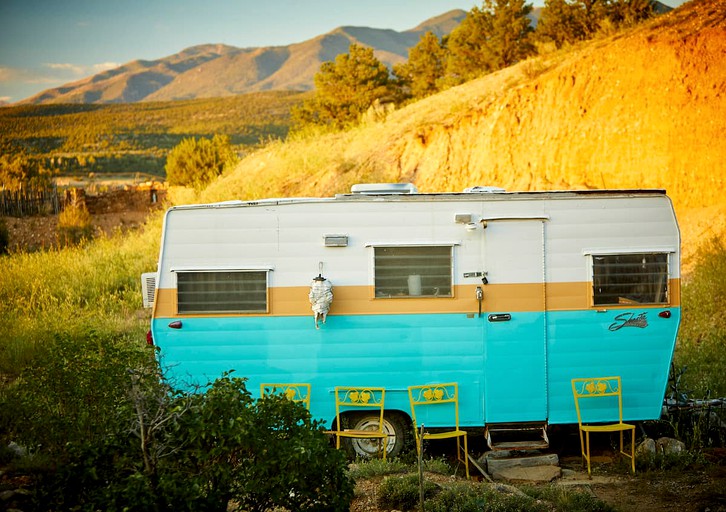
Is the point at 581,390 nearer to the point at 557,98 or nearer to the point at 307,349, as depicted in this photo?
the point at 307,349

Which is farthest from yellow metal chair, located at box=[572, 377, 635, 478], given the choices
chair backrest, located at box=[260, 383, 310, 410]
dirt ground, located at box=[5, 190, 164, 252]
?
dirt ground, located at box=[5, 190, 164, 252]

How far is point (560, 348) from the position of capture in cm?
838

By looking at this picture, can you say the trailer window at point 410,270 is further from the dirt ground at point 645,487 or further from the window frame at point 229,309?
the dirt ground at point 645,487

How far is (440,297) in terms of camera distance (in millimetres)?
8391

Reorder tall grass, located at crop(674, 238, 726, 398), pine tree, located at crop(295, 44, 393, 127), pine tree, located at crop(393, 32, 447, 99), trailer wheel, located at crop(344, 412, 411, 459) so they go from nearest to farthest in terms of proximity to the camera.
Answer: trailer wheel, located at crop(344, 412, 411, 459), tall grass, located at crop(674, 238, 726, 398), pine tree, located at crop(295, 44, 393, 127), pine tree, located at crop(393, 32, 447, 99)

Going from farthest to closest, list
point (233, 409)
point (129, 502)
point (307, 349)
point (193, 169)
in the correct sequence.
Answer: point (193, 169), point (307, 349), point (233, 409), point (129, 502)

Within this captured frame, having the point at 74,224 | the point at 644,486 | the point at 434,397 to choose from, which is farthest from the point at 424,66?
the point at 644,486

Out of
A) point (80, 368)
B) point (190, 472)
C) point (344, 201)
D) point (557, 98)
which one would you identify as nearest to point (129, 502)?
point (190, 472)

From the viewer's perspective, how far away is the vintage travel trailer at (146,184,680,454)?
8.35 m

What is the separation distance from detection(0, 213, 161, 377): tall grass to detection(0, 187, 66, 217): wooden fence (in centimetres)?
1348

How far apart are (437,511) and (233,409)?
2452 mm

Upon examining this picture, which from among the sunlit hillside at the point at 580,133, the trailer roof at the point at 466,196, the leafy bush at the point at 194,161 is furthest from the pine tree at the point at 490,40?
the trailer roof at the point at 466,196

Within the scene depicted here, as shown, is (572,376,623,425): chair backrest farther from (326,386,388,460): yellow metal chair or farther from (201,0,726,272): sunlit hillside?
(201,0,726,272): sunlit hillside

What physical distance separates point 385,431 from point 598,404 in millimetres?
2505
